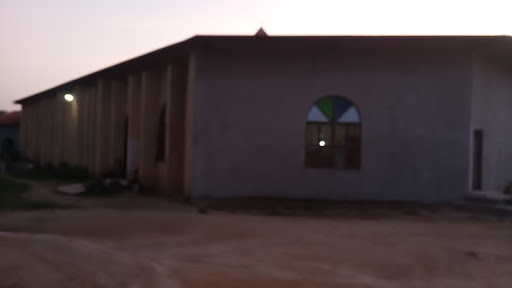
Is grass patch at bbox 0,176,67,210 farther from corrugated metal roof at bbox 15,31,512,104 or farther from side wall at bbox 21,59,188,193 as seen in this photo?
corrugated metal roof at bbox 15,31,512,104

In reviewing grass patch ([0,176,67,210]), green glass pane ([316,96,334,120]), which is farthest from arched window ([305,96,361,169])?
grass patch ([0,176,67,210])

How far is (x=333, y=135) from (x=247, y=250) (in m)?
6.35

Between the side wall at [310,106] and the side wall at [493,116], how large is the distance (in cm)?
80

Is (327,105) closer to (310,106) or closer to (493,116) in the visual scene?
(310,106)

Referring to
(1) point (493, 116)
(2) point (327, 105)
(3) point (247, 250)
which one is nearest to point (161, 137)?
(2) point (327, 105)

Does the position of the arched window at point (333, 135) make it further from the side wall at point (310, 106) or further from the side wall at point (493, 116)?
the side wall at point (493, 116)

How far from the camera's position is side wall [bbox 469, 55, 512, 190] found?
13.1 m

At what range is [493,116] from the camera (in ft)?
46.3

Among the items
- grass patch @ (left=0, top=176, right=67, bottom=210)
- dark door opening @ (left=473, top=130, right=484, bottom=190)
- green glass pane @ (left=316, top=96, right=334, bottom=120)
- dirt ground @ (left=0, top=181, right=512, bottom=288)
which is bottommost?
grass patch @ (left=0, top=176, right=67, bottom=210)

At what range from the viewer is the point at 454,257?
7.04 metres

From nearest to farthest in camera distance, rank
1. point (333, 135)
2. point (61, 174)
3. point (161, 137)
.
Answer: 1. point (333, 135)
2. point (161, 137)
3. point (61, 174)

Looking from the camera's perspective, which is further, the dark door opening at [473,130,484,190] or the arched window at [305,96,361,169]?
the dark door opening at [473,130,484,190]

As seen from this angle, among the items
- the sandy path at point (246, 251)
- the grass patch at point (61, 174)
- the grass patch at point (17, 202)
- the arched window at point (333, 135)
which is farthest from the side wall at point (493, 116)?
the grass patch at point (61, 174)

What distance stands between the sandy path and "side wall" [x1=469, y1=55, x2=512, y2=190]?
4.01 meters
